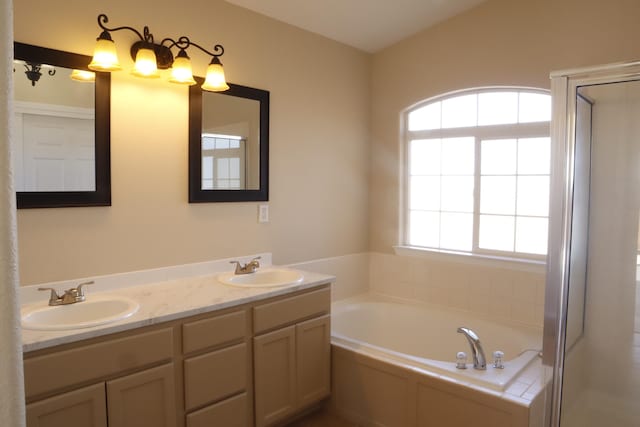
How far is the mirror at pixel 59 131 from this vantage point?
2.02 m

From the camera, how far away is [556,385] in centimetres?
226

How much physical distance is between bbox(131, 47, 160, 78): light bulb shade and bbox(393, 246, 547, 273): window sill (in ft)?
7.60

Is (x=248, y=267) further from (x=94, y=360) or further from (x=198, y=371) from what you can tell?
(x=94, y=360)

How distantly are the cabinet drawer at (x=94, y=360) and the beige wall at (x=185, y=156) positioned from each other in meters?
0.62

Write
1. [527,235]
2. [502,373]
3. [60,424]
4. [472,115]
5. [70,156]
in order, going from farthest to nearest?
[472,115] → [527,235] → [502,373] → [70,156] → [60,424]

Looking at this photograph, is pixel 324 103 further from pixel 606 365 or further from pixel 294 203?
pixel 606 365

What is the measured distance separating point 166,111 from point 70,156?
0.58 m

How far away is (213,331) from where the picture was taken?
6.95ft

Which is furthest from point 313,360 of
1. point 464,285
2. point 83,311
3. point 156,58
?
point 156,58

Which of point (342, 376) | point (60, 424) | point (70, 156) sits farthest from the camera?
point (342, 376)

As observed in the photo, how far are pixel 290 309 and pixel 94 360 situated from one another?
40.5 inches

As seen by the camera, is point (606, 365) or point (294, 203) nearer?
point (606, 365)

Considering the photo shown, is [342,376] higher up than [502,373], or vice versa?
[502,373]

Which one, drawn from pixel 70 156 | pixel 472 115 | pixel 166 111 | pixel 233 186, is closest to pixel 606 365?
pixel 472 115
